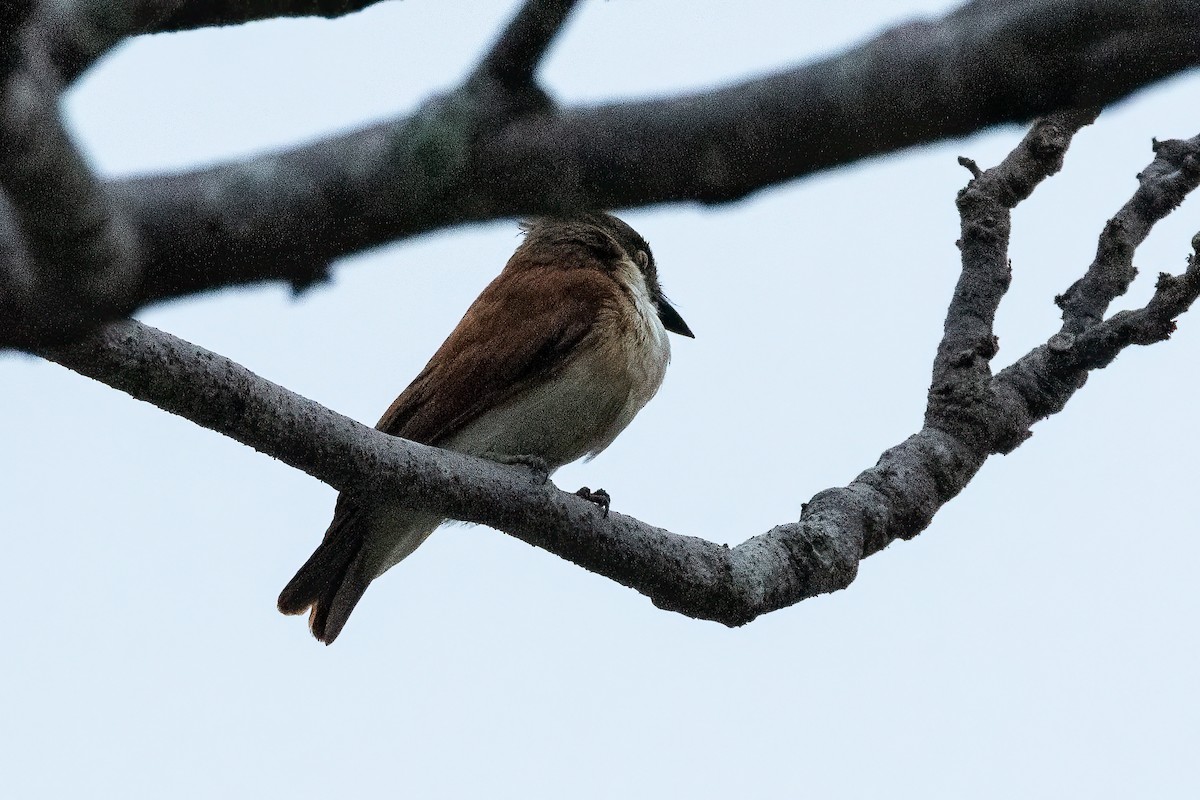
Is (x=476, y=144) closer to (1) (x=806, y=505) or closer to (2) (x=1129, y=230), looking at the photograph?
(1) (x=806, y=505)

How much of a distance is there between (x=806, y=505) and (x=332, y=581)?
215 centimetres

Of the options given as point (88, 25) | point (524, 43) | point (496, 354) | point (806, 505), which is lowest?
point (88, 25)

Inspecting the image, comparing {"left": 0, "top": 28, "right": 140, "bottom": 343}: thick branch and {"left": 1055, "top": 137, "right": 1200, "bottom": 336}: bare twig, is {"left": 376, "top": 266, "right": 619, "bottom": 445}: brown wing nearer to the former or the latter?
{"left": 1055, "top": 137, "right": 1200, "bottom": 336}: bare twig

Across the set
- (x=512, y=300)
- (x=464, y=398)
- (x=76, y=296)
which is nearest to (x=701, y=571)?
(x=464, y=398)

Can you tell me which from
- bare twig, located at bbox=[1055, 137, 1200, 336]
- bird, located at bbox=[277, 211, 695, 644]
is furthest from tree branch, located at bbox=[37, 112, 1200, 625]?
bird, located at bbox=[277, 211, 695, 644]

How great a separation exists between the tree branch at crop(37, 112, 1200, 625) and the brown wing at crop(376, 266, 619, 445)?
1291mm

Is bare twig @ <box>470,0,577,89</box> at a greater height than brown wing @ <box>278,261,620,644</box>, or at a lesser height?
lesser

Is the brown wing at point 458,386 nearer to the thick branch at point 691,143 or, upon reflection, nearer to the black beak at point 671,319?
the black beak at point 671,319

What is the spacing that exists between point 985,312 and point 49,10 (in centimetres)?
500

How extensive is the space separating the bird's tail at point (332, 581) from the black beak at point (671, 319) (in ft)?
7.79

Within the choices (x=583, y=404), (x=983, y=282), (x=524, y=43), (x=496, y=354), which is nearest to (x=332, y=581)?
(x=496, y=354)

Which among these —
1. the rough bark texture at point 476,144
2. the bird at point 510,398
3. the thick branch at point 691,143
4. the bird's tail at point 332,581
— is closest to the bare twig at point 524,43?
the rough bark texture at point 476,144

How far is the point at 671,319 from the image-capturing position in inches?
301

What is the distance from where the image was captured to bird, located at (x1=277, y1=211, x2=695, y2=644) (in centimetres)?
581
